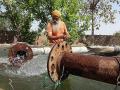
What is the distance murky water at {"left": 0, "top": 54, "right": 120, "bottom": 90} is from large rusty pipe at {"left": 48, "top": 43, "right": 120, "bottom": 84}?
1.32m

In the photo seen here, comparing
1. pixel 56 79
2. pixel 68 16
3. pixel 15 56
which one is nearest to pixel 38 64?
pixel 15 56

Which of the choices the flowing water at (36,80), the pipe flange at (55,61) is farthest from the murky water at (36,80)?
the pipe flange at (55,61)

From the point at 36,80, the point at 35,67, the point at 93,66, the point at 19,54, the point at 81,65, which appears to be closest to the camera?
the point at 93,66

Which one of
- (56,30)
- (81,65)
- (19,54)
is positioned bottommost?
(19,54)

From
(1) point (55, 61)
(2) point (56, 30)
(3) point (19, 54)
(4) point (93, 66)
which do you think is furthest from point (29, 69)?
(4) point (93, 66)

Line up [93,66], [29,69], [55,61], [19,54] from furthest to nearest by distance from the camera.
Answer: [19,54] < [29,69] < [55,61] < [93,66]

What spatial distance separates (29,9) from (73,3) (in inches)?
187

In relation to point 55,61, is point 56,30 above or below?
above

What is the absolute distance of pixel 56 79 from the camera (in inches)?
339

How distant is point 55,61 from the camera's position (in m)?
8.37

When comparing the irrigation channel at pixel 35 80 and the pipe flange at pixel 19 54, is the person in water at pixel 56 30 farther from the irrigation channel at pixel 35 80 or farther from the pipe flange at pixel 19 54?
the pipe flange at pixel 19 54

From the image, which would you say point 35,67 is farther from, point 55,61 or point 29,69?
point 55,61

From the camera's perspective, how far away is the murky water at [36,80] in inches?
412

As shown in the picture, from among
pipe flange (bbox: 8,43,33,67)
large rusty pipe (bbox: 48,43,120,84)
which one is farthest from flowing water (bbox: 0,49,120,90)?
large rusty pipe (bbox: 48,43,120,84)
